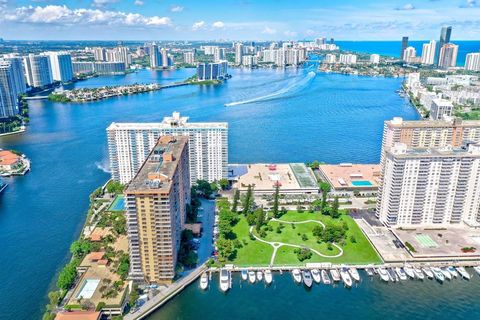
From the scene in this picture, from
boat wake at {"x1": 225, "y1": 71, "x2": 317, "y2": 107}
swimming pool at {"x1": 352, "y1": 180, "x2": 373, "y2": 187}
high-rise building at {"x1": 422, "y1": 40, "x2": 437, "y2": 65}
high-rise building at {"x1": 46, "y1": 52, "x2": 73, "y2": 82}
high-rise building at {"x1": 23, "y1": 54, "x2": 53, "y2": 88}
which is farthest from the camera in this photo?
high-rise building at {"x1": 422, "y1": 40, "x2": 437, "y2": 65}

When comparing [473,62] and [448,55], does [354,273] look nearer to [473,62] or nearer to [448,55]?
[473,62]

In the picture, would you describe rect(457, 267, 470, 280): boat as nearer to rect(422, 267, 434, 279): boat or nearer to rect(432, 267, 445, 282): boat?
rect(432, 267, 445, 282): boat

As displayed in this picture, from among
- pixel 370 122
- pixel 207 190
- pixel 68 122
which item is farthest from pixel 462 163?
pixel 68 122

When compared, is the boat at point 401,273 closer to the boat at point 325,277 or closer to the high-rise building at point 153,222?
the boat at point 325,277

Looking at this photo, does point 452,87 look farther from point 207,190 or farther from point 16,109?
point 16,109

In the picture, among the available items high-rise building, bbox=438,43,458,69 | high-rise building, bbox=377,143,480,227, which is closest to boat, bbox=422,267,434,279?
high-rise building, bbox=377,143,480,227

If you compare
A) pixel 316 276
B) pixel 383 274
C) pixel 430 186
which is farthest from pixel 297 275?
pixel 430 186

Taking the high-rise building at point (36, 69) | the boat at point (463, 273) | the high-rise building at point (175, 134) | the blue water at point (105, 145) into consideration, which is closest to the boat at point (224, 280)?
the blue water at point (105, 145)
